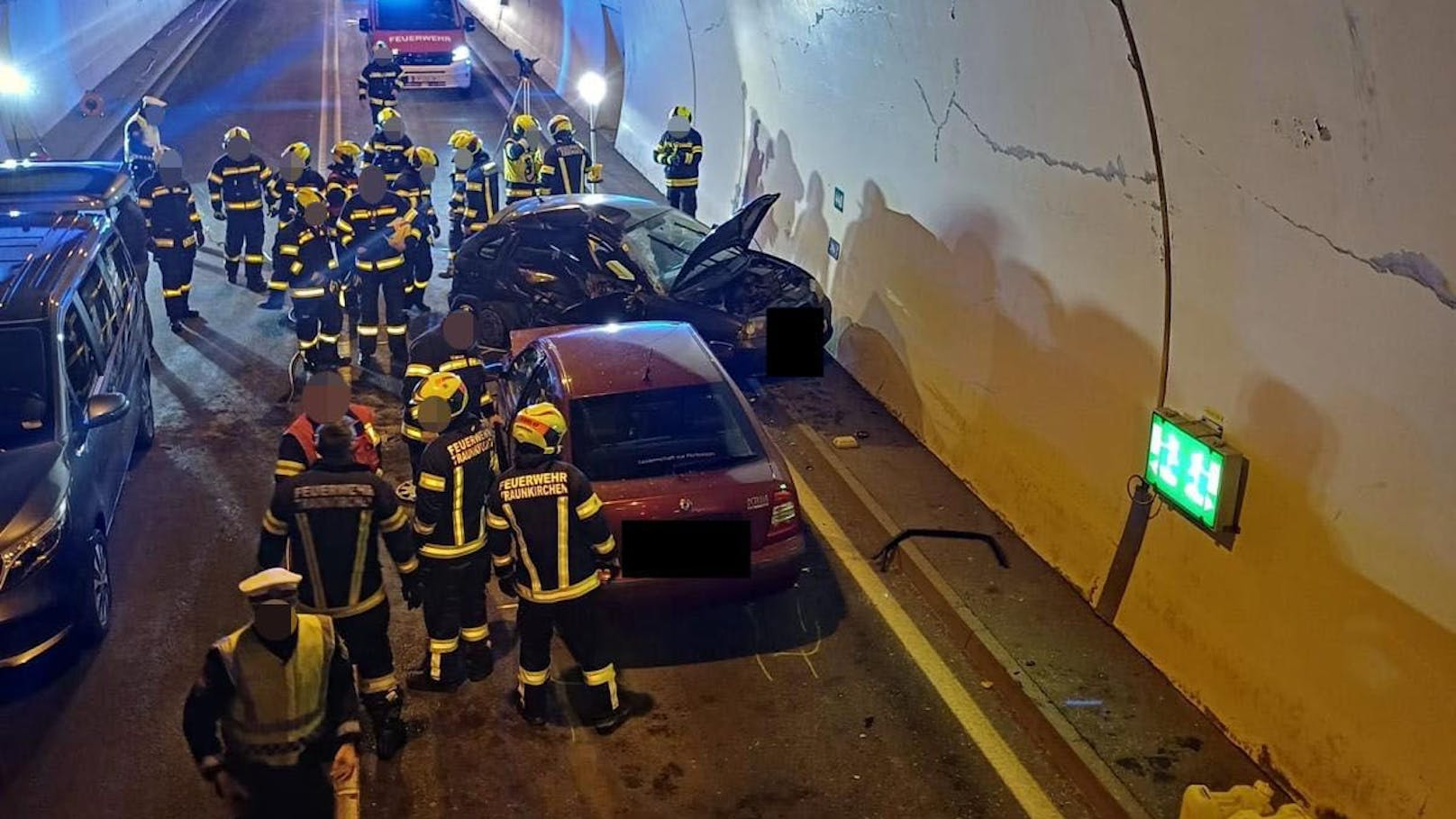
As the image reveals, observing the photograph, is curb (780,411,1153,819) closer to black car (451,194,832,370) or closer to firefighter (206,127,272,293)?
black car (451,194,832,370)

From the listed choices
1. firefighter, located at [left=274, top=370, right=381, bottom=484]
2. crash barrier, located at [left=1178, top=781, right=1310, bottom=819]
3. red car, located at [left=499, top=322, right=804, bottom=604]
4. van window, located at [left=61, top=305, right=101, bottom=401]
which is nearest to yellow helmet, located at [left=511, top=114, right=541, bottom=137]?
van window, located at [left=61, top=305, right=101, bottom=401]

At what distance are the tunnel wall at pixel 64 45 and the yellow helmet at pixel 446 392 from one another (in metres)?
16.6

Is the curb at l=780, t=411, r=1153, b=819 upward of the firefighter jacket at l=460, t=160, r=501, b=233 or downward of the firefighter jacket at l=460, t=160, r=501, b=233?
downward

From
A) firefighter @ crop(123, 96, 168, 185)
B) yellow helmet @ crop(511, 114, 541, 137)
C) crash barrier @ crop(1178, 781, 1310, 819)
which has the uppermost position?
yellow helmet @ crop(511, 114, 541, 137)

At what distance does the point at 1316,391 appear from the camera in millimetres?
5148

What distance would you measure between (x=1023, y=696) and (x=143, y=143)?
11515 millimetres

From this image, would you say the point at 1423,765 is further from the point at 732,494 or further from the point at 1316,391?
the point at 732,494

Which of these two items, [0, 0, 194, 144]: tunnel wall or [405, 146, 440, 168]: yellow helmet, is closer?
[405, 146, 440, 168]: yellow helmet

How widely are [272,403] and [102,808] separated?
5.28 m

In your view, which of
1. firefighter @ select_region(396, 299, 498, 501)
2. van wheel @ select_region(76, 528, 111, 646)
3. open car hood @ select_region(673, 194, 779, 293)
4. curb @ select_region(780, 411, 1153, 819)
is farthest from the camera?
open car hood @ select_region(673, 194, 779, 293)

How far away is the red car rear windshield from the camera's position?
264 inches

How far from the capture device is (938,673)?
660cm

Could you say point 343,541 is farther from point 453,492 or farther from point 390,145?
point 390,145

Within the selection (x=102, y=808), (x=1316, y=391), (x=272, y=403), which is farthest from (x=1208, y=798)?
(x=272, y=403)
